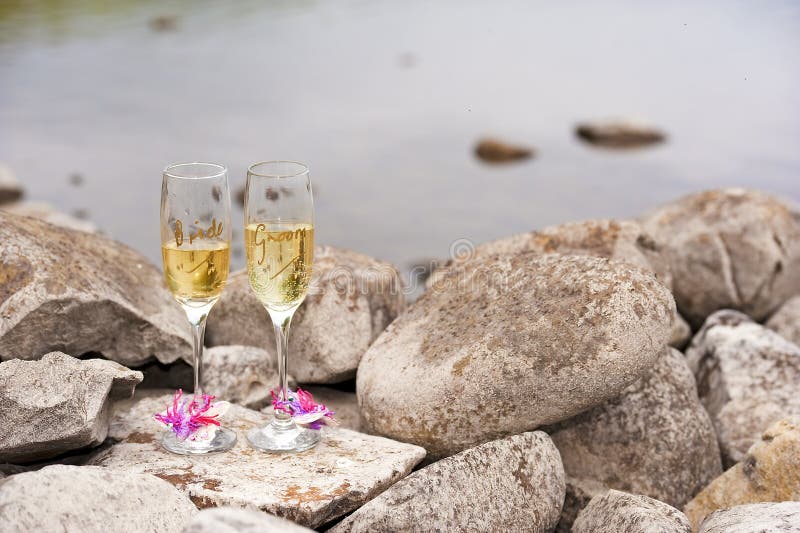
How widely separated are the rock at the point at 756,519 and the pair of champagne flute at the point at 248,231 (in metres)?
1.97

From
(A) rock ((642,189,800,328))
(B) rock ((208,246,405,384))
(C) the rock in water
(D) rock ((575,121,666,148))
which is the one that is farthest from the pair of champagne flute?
(D) rock ((575,121,666,148))

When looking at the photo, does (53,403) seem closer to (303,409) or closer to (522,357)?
(303,409)

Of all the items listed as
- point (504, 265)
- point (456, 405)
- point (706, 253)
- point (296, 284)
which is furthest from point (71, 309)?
point (706, 253)

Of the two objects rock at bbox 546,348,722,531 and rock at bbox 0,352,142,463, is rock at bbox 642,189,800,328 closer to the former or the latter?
rock at bbox 546,348,722,531

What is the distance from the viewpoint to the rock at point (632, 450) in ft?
14.8

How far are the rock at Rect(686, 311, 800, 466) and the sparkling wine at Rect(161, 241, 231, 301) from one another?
2918mm

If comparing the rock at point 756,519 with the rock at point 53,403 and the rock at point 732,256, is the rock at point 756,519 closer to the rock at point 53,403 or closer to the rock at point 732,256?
the rock at point 53,403

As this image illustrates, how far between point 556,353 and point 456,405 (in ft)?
1.66

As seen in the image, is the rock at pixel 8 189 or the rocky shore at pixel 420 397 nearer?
the rocky shore at pixel 420 397

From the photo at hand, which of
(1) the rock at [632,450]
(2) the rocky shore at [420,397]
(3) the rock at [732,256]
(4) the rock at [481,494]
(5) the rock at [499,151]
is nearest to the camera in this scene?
(4) the rock at [481,494]

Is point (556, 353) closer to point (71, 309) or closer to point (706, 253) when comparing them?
point (71, 309)

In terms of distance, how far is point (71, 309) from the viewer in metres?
4.22

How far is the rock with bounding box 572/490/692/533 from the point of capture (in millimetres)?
3620

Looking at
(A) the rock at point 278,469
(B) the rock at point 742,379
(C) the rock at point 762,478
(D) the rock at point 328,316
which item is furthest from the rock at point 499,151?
(A) the rock at point 278,469
